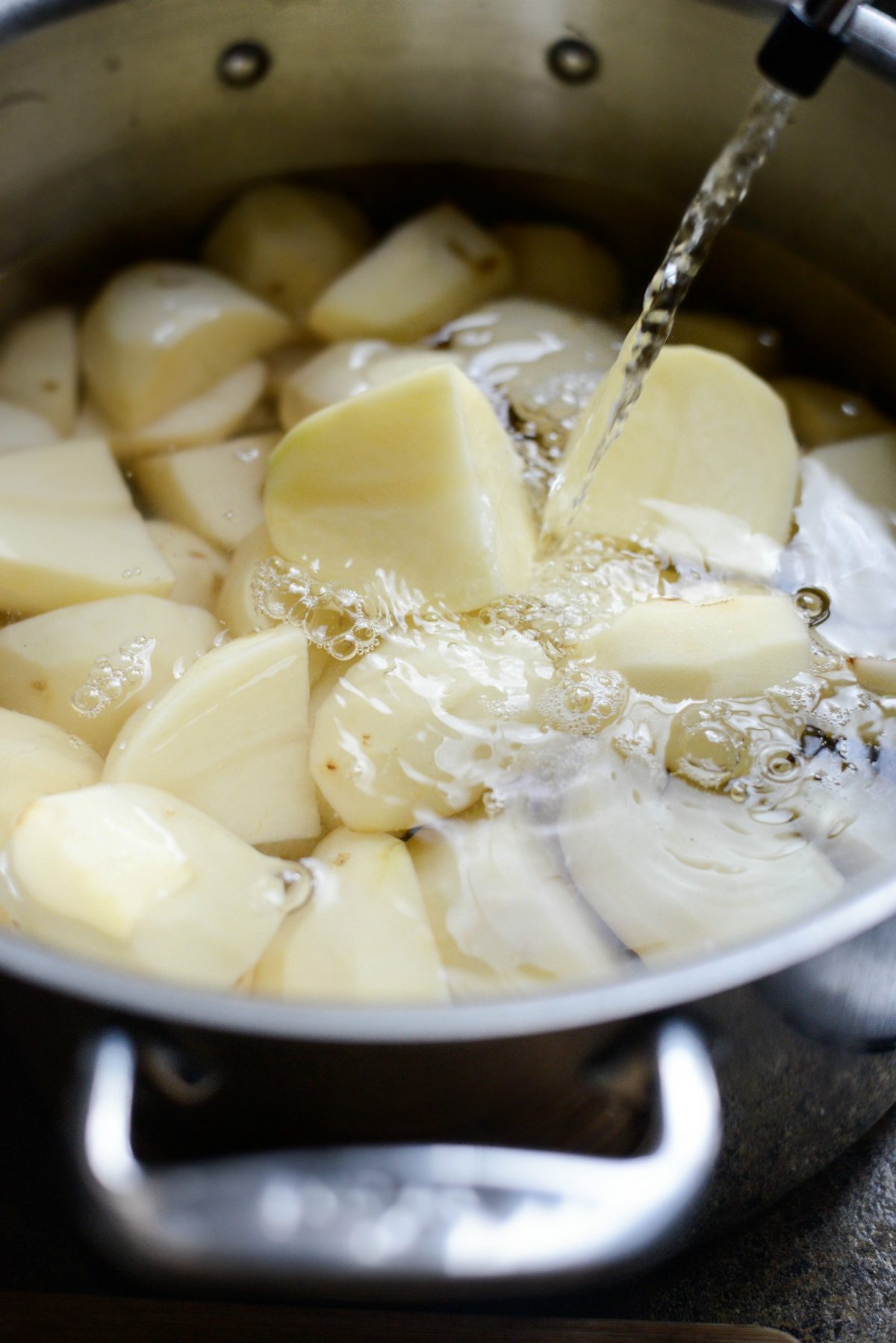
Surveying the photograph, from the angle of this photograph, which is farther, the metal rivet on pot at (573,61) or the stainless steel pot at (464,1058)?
the metal rivet on pot at (573,61)

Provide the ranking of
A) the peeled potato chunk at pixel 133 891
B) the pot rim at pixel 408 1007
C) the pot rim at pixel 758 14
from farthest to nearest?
the pot rim at pixel 758 14, the peeled potato chunk at pixel 133 891, the pot rim at pixel 408 1007

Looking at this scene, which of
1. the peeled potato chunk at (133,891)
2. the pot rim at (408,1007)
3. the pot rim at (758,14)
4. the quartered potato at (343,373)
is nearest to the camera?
the pot rim at (408,1007)

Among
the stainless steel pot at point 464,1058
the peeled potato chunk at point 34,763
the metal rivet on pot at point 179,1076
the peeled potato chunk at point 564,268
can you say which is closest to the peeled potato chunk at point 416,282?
the peeled potato chunk at point 564,268

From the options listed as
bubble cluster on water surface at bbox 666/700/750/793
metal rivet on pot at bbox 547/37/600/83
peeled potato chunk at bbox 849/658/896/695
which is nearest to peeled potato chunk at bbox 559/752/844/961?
bubble cluster on water surface at bbox 666/700/750/793

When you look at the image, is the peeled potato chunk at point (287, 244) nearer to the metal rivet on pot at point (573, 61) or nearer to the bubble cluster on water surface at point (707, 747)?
the metal rivet on pot at point (573, 61)

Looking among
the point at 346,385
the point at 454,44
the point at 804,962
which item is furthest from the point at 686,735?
the point at 454,44

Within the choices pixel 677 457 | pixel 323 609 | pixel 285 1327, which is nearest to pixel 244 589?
pixel 323 609

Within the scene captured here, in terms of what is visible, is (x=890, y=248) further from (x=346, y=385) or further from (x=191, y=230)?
(x=191, y=230)
